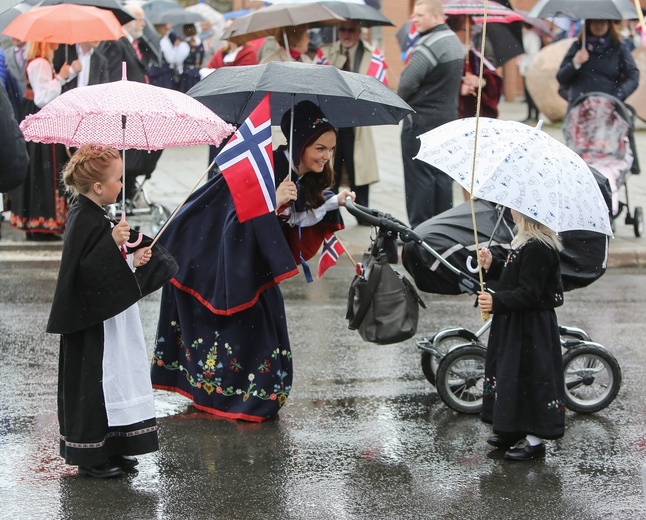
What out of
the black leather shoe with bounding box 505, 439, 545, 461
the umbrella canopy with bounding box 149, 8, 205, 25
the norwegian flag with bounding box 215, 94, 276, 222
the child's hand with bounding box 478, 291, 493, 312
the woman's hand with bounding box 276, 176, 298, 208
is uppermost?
the umbrella canopy with bounding box 149, 8, 205, 25

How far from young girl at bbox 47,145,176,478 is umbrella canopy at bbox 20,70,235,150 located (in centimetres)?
22

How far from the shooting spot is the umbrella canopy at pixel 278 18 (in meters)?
10.7

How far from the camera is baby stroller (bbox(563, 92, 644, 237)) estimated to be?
36.5 ft

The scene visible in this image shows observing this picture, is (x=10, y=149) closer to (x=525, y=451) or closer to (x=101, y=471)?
(x=101, y=471)

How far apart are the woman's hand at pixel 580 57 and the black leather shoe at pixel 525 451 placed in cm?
647

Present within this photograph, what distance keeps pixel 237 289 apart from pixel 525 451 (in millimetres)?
1633

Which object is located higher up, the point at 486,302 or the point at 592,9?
the point at 592,9

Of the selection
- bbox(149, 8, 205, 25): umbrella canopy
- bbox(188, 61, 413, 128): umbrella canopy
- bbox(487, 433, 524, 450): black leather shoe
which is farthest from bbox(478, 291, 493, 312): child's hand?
bbox(149, 8, 205, 25): umbrella canopy

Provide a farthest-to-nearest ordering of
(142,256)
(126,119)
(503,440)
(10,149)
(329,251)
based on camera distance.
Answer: (329,251)
(503,440)
(126,119)
(142,256)
(10,149)

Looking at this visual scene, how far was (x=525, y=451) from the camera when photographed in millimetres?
5684

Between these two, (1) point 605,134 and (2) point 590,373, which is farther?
(1) point 605,134

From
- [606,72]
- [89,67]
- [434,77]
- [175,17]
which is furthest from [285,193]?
[175,17]

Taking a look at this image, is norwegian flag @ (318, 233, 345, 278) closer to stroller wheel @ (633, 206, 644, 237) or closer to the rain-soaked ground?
the rain-soaked ground

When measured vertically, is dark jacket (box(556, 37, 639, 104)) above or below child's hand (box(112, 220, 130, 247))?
above
